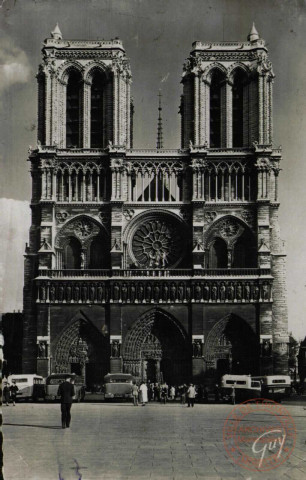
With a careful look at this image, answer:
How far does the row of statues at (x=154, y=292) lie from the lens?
56.7 metres

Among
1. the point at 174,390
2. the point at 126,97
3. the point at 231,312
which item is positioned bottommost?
the point at 174,390

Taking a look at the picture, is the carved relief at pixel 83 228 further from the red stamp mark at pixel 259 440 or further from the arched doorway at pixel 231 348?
the red stamp mark at pixel 259 440

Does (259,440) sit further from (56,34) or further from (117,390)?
(56,34)

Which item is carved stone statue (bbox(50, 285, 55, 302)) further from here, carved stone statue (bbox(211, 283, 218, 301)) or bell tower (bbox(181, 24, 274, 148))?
bell tower (bbox(181, 24, 274, 148))

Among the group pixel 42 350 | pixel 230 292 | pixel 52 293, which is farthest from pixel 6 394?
pixel 230 292

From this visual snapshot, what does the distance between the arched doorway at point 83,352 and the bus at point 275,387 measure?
11.7m

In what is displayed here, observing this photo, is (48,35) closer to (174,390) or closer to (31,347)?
(31,347)

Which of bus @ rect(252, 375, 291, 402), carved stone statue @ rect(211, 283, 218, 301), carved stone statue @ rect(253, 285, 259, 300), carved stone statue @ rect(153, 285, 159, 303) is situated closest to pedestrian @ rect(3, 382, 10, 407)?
bus @ rect(252, 375, 291, 402)

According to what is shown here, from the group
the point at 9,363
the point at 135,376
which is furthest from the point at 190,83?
the point at 9,363

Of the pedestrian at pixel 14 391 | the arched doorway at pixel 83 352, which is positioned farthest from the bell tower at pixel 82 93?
the pedestrian at pixel 14 391

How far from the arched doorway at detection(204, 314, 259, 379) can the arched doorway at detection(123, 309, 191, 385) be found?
1.51m

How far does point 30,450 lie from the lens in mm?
19031

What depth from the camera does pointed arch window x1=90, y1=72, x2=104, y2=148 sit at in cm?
5994

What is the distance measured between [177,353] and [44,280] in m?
9.51
